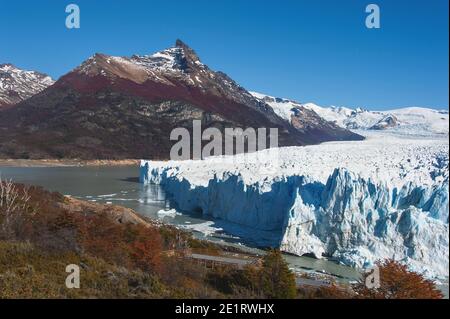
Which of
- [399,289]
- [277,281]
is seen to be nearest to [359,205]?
[399,289]

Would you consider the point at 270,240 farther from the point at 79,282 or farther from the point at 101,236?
the point at 79,282

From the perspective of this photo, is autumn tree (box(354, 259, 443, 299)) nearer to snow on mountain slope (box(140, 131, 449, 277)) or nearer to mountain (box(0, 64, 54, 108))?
snow on mountain slope (box(140, 131, 449, 277))

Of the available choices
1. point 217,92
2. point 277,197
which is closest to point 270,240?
point 277,197

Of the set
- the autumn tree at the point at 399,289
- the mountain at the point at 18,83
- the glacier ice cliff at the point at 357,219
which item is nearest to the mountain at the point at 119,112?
the mountain at the point at 18,83

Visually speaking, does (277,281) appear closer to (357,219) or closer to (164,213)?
(357,219)

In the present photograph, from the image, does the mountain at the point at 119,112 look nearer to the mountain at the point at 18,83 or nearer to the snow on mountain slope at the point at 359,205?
the mountain at the point at 18,83
